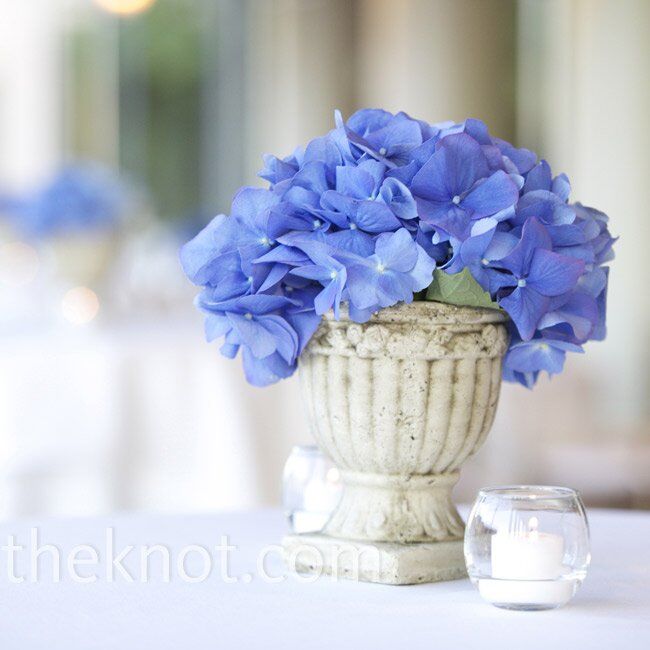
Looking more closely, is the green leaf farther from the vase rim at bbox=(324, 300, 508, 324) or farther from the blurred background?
the blurred background

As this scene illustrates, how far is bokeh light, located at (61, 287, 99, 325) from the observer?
11.3 ft

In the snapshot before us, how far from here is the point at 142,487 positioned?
2902 mm

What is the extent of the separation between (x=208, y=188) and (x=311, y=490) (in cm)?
930

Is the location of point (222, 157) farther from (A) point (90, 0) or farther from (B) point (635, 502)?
(B) point (635, 502)

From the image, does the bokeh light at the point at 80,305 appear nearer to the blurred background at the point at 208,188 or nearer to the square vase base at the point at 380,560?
the blurred background at the point at 208,188

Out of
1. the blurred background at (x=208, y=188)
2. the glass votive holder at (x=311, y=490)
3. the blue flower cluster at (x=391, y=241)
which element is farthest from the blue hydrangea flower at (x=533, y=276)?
the blurred background at (x=208, y=188)

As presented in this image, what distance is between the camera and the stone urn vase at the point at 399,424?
1.00m

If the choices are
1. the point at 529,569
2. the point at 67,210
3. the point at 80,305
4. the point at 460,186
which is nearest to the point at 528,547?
the point at 529,569

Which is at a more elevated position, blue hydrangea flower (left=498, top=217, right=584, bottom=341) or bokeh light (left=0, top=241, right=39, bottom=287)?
bokeh light (left=0, top=241, right=39, bottom=287)

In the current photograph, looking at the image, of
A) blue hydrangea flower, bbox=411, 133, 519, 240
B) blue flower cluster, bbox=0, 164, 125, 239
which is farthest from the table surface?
blue flower cluster, bbox=0, 164, 125, 239

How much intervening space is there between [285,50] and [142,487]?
7040 mm

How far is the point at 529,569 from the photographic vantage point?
902 millimetres

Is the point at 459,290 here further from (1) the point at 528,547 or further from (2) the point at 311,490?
(2) the point at 311,490

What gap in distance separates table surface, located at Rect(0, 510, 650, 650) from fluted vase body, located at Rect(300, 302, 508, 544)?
7 centimetres
